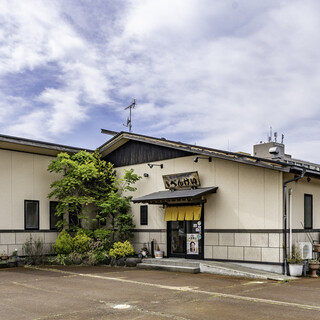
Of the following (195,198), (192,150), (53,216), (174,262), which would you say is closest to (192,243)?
(174,262)

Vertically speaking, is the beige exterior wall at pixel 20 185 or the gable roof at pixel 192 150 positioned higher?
the gable roof at pixel 192 150

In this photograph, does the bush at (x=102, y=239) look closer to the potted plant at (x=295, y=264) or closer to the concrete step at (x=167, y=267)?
the concrete step at (x=167, y=267)

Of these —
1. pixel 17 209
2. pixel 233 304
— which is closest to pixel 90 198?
pixel 17 209

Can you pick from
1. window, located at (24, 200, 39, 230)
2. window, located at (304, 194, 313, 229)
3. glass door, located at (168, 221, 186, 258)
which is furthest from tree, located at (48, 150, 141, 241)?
window, located at (304, 194, 313, 229)

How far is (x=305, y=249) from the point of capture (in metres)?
15.5

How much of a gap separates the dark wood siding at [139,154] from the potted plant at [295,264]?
577 centimetres

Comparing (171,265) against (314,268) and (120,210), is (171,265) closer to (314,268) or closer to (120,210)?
(120,210)

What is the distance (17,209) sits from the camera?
18.2 meters

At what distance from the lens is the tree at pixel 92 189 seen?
18750 millimetres

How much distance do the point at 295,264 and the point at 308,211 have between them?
114 inches

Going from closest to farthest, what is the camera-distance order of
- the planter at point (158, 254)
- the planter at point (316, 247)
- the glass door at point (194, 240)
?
the planter at point (316, 247) < the glass door at point (194, 240) < the planter at point (158, 254)

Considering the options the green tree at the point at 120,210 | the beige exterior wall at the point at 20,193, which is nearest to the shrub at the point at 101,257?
the green tree at the point at 120,210

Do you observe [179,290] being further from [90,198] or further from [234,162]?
[90,198]

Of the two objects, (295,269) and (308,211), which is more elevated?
(308,211)
